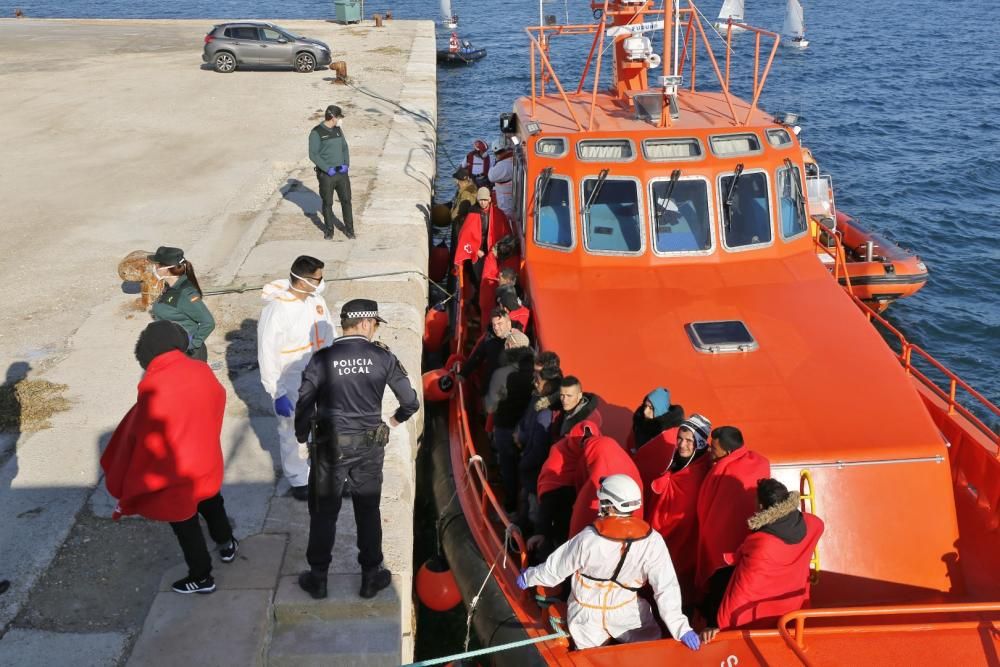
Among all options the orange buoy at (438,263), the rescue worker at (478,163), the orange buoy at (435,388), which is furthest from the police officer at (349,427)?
the rescue worker at (478,163)

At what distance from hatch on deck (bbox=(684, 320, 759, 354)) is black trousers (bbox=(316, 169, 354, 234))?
518cm

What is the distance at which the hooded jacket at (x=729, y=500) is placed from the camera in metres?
4.55

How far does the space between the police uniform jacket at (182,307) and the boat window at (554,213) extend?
2865 mm

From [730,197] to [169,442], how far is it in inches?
190

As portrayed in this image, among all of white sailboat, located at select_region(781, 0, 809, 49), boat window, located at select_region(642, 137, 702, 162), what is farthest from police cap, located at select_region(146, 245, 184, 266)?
white sailboat, located at select_region(781, 0, 809, 49)

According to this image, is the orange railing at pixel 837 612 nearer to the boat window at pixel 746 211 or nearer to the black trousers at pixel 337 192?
the boat window at pixel 746 211

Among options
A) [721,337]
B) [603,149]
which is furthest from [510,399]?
Result: [603,149]

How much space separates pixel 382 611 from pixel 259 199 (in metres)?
8.79

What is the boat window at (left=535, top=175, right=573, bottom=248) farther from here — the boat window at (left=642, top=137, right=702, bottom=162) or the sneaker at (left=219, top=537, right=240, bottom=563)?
the sneaker at (left=219, top=537, right=240, bottom=563)

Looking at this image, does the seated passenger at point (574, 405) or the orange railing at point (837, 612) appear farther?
the seated passenger at point (574, 405)

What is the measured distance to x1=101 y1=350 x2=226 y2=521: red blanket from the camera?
14.6 feet

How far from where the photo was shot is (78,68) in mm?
23281

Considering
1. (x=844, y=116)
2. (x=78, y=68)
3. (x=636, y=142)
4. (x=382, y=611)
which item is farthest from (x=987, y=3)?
(x=382, y=611)

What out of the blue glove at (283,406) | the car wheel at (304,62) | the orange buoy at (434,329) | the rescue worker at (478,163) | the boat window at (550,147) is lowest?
the orange buoy at (434,329)
